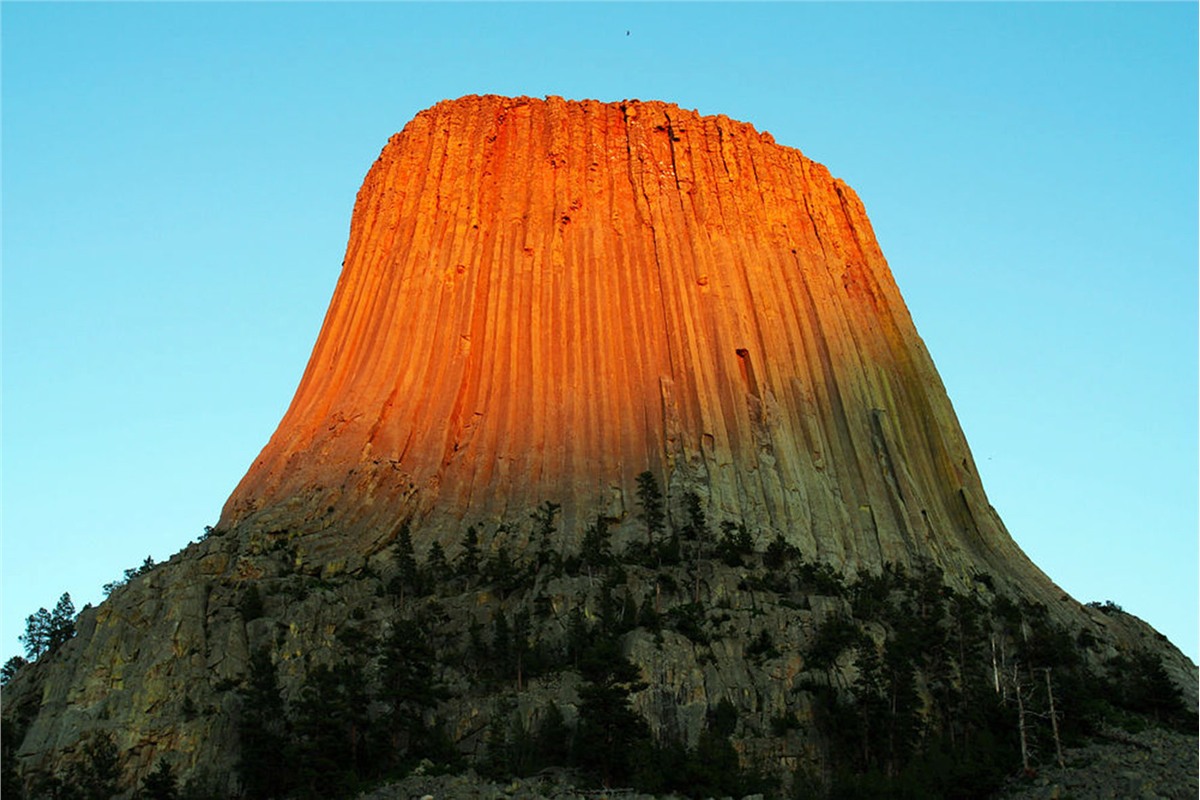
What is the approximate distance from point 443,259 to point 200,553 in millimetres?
20269

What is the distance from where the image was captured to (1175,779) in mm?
44594

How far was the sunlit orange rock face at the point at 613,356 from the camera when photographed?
202ft

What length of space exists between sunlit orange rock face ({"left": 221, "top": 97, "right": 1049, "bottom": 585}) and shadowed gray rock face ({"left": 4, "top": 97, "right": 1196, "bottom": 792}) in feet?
0.46

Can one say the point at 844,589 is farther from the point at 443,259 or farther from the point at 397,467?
the point at 443,259

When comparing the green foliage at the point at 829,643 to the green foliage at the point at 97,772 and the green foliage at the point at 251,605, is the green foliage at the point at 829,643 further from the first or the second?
the green foliage at the point at 97,772

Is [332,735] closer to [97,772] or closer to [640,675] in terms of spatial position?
[97,772]

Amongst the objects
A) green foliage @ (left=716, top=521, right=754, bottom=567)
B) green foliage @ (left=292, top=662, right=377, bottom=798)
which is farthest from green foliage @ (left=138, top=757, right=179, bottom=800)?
green foliage @ (left=716, top=521, right=754, bottom=567)

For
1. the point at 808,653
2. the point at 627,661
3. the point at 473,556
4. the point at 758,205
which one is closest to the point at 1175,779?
the point at 808,653

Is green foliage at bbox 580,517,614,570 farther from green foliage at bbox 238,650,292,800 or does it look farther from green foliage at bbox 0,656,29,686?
green foliage at bbox 0,656,29,686

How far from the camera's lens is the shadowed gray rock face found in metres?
50.1

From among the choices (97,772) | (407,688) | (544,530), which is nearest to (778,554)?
(544,530)

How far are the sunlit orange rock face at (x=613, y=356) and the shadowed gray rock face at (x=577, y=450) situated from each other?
14 cm

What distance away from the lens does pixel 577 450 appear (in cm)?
6281

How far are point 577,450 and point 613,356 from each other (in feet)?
18.4
